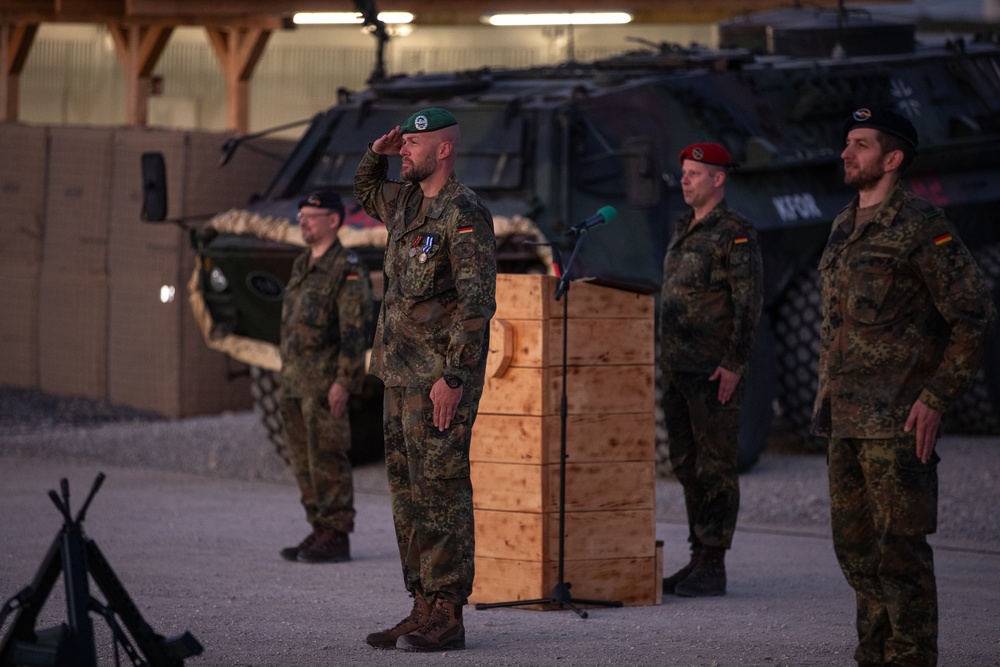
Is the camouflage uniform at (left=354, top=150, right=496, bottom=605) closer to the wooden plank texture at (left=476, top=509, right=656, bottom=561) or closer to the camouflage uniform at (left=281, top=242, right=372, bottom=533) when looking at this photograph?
the wooden plank texture at (left=476, top=509, right=656, bottom=561)

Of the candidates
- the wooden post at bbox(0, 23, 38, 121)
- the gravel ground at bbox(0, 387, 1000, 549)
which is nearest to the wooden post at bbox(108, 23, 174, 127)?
the wooden post at bbox(0, 23, 38, 121)

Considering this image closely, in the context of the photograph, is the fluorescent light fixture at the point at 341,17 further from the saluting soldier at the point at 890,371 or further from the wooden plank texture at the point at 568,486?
the saluting soldier at the point at 890,371

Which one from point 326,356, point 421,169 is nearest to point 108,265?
point 326,356

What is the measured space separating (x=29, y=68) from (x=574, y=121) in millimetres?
12353

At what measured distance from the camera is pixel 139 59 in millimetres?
15758

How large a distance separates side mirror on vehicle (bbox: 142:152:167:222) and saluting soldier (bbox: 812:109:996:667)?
6156 millimetres

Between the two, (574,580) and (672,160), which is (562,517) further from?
(672,160)

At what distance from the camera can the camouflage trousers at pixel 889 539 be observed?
5262mm

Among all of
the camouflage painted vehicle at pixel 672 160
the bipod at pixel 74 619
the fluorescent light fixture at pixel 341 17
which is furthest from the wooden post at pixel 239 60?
the bipod at pixel 74 619

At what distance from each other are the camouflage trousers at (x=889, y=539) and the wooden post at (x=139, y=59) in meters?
11.3

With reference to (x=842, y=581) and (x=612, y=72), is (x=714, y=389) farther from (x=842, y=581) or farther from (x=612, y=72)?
(x=612, y=72)

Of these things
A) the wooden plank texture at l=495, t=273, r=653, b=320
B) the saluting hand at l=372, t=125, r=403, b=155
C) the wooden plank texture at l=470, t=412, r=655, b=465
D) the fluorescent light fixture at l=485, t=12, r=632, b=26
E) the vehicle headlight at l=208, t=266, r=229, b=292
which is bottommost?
the wooden plank texture at l=470, t=412, r=655, b=465

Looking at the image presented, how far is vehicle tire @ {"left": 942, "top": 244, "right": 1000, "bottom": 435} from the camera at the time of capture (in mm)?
12742

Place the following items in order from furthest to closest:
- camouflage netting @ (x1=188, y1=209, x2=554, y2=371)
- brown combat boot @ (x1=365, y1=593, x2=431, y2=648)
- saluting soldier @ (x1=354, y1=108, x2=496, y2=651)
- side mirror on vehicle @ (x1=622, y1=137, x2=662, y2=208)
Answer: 1. side mirror on vehicle @ (x1=622, y1=137, x2=662, y2=208)
2. camouflage netting @ (x1=188, y1=209, x2=554, y2=371)
3. brown combat boot @ (x1=365, y1=593, x2=431, y2=648)
4. saluting soldier @ (x1=354, y1=108, x2=496, y2=651)
